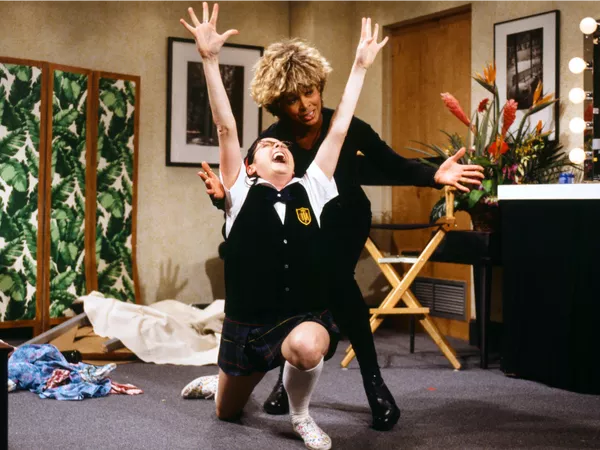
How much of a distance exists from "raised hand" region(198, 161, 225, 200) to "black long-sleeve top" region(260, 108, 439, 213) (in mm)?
324

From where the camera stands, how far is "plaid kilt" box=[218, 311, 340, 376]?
236cm

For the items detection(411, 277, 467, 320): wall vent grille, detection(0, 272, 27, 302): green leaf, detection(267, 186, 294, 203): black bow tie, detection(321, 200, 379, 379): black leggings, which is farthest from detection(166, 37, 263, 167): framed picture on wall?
detection(267, 186, 294, 203): black bow tie

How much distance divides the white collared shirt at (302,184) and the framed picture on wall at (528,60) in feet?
7.00

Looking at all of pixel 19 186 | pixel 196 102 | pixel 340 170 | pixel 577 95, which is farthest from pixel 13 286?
pixel 577 95

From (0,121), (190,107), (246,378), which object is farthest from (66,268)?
(246,378)

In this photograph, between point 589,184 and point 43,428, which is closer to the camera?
point 43,428

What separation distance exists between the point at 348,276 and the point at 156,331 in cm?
159

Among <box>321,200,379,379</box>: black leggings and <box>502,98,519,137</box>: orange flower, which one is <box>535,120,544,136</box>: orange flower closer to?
<box>502,98,519,137</box>: orange flower

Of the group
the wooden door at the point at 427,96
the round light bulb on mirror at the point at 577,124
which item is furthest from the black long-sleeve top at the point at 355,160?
the wooden door at the point at 427,96

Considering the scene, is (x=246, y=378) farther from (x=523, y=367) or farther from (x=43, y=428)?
(x=523, y=367)

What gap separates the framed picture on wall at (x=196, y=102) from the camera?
520 centimetres

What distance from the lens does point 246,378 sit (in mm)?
2523

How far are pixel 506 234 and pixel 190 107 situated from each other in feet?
8.51

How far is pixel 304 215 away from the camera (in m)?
2.38
